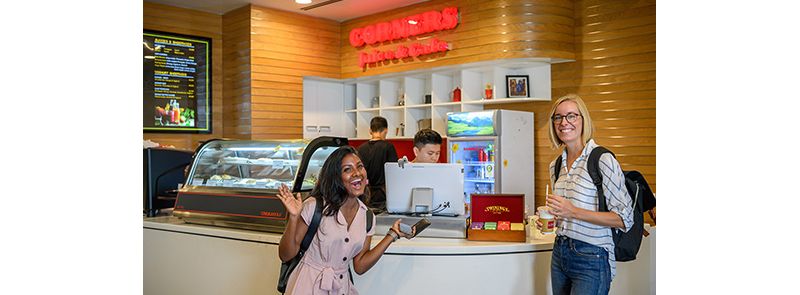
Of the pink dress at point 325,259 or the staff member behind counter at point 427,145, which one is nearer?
the pink dress at point 325,259

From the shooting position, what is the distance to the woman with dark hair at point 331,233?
2633mm

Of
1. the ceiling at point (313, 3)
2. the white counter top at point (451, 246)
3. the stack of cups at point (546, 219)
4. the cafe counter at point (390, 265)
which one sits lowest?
the cafe counter at point (390, 265)

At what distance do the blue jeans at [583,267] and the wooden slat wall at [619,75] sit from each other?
12.9 feet

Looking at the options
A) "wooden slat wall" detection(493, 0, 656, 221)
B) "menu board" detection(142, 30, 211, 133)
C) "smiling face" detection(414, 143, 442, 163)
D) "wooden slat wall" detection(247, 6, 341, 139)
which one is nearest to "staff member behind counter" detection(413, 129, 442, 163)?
"smiling face" detection(414, 143, 442, 163)

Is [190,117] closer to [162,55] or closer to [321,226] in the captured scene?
[162,55]

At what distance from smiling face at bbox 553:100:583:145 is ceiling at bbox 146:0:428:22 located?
205 inches

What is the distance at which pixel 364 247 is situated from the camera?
2814mm

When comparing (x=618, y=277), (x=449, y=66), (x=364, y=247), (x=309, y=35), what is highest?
(x=309, y=35)

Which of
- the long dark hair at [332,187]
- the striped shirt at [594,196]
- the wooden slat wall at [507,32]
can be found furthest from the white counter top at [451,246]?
the wooden slat wall at [507,32]

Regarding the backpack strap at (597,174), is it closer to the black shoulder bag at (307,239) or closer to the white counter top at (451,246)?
the white counter top at (451,246)

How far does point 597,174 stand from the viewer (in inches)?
102
